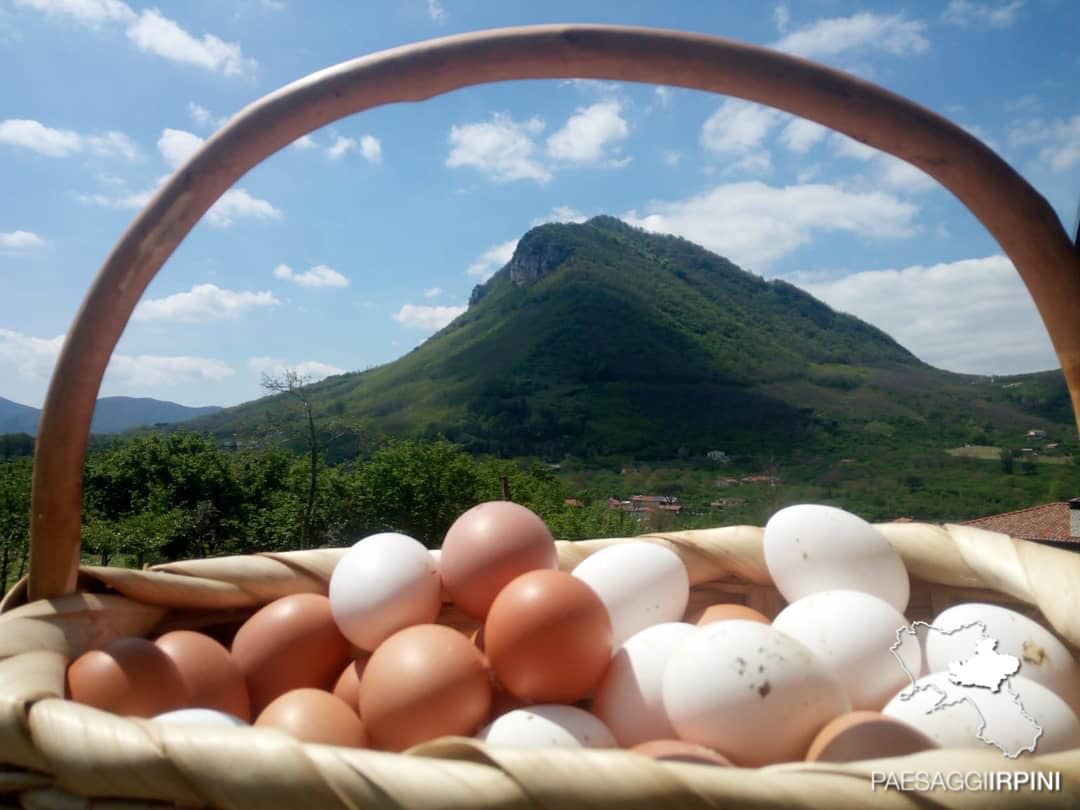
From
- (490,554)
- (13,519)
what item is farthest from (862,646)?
(13,519)

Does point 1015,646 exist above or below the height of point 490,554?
below

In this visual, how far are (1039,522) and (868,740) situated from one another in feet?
57.4

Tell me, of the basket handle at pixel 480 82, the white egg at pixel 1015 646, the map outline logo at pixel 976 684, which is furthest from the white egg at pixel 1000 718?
the basket handle at pixel 480 82

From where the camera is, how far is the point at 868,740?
0.77m

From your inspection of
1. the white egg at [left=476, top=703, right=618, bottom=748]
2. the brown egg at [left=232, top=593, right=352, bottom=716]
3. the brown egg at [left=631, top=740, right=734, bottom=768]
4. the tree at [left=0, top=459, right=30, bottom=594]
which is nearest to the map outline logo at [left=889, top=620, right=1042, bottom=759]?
the brown egg at [left=631, top=740, right=734, bottom=768]

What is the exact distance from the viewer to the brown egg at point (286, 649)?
47.1 inches

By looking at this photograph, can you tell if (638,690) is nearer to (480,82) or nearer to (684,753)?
(684,753)

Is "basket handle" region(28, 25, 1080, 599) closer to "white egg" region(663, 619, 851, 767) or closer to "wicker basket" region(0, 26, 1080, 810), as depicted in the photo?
"wicker basket" region(0, 26, 1080, 810)

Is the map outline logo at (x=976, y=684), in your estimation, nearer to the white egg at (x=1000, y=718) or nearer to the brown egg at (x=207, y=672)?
the white egg at (x=1000, y=718)

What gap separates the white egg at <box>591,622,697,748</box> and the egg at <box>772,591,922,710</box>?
17 centimetres

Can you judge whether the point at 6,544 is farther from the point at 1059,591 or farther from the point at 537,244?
the point at 537,244

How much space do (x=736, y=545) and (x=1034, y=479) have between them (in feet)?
84.1

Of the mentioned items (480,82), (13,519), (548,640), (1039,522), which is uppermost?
(480,82)

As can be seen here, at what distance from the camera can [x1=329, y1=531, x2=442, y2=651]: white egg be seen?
121 centimetres
